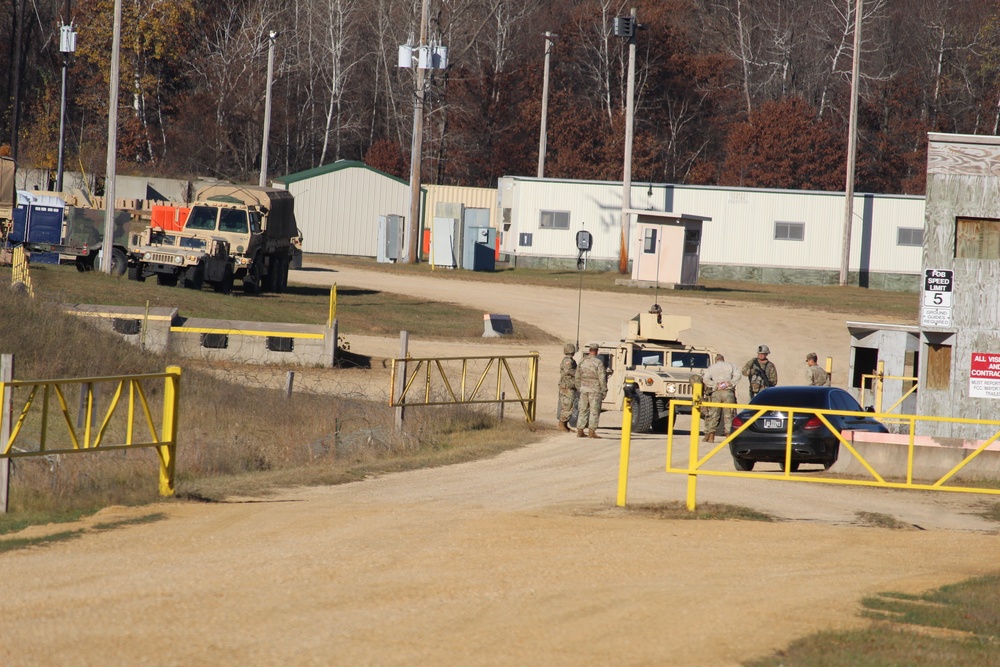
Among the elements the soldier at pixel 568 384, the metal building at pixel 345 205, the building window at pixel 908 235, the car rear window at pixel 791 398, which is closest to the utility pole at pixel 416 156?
the metal building at pixel 345 205

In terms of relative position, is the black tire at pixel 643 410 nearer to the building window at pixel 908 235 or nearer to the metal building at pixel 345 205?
the building window at pixel 908 235

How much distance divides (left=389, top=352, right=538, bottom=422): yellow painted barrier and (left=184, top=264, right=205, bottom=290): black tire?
8410 mm

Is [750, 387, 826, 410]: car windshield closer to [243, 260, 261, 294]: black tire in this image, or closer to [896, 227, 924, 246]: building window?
[243, 260, 261, 294]: black tire

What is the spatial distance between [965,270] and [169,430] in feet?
35.6

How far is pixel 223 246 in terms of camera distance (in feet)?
109

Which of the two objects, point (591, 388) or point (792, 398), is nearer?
point (792, 398)

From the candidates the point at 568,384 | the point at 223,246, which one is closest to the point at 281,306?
the point at 223,246

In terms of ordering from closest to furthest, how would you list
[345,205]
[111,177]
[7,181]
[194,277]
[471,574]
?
1. [471,574]
2. [194,277]
3. [111,177]
4. [7,181]
5. [345,205]

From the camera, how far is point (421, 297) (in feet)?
124

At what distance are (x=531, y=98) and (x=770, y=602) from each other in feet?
215

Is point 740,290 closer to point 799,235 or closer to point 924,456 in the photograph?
point 799,235

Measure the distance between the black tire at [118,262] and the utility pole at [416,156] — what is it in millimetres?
15120

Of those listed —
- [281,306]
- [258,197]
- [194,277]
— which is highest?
[258,197]

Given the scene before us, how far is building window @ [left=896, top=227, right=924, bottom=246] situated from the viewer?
47625 millimetres
